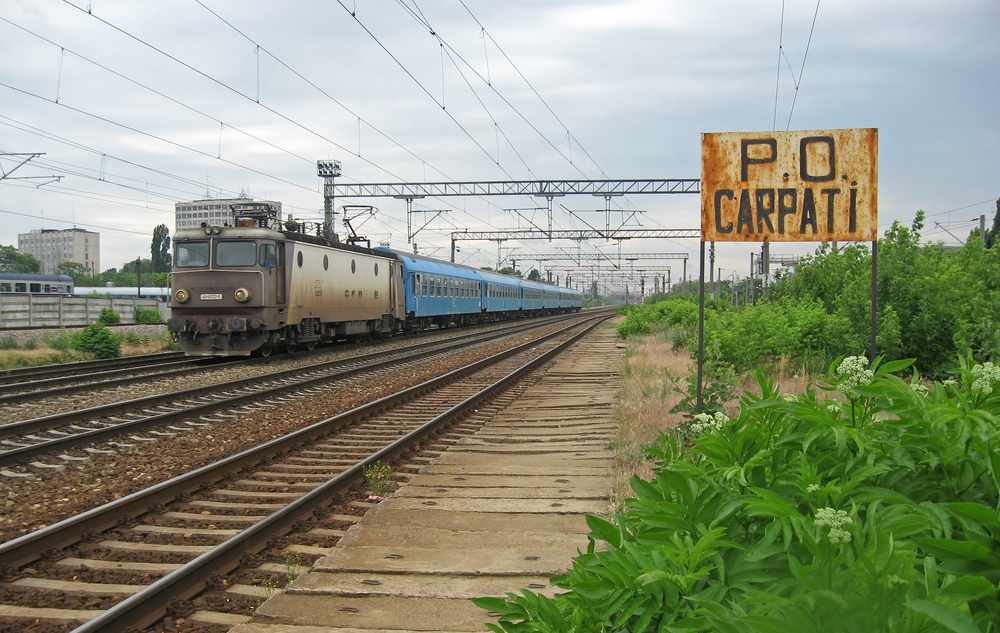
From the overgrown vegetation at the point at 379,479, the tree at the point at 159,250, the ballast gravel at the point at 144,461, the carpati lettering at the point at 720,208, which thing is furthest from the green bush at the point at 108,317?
the tree at the point at 159,250

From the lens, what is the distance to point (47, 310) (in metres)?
28.4

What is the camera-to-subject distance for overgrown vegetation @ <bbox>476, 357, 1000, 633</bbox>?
144cm

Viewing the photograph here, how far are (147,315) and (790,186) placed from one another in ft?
113

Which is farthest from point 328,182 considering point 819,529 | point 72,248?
point 72,248

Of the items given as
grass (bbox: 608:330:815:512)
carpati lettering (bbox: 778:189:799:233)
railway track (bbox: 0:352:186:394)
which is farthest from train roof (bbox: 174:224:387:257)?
carpati lettering (bbox: 778:189:799:233)

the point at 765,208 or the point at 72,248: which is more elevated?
the point at 72,248

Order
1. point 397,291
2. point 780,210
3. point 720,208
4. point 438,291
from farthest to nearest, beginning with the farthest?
point 438,291 → point 397,291 → point 720,208 → point 780,210

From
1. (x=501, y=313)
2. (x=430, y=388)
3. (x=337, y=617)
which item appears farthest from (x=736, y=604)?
(x=501, y=313)

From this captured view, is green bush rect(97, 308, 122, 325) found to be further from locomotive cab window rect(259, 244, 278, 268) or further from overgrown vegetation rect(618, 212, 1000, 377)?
overgrown vegetation rect(618, 212, 1000, 377)

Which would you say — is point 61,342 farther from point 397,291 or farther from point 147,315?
point 147,315

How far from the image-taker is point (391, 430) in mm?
9094

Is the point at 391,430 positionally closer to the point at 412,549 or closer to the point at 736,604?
the point at 412,549

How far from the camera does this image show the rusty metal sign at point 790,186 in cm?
509

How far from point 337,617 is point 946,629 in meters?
3.07
